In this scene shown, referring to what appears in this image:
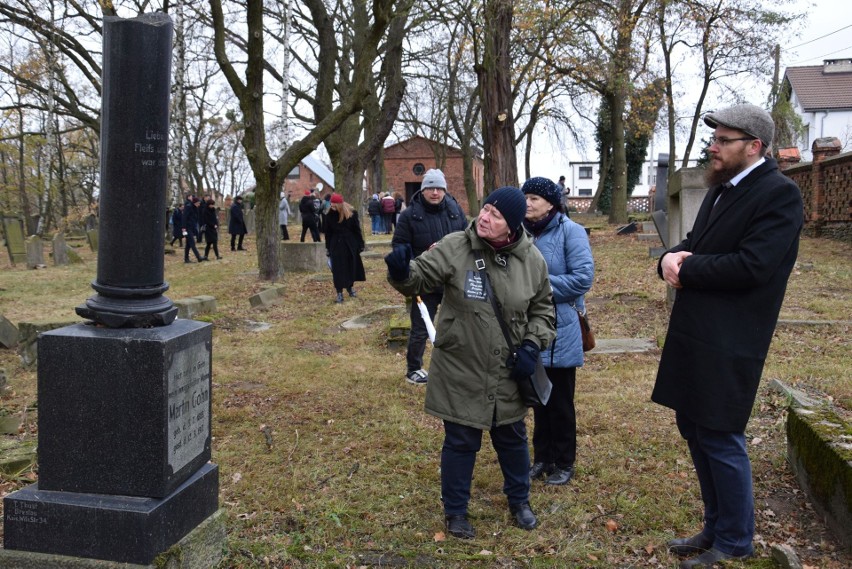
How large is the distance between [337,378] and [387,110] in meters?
12.2

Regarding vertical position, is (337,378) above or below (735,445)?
below

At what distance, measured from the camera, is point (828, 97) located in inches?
1847

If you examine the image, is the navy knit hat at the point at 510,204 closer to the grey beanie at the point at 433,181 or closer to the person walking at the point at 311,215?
the grey beanie at the point at 433,181

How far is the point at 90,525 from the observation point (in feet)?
9.80

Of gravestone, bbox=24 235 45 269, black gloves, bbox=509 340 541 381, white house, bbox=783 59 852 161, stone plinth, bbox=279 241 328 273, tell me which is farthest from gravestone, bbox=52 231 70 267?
white house, bbox=783 59 852 161

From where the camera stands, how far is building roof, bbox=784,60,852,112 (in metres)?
46.4

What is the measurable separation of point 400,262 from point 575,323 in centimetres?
142

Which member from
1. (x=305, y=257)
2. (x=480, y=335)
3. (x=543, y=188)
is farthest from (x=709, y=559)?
(x=305, y=257)

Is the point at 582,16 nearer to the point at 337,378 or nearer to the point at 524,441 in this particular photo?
the point at 337,378

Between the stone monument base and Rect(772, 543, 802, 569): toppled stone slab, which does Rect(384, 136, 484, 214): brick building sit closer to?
Rect(772, 543, 802, 569): toppled stone slab

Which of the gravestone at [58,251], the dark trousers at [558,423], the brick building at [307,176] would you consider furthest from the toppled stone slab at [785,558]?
the brick building at [307,176]

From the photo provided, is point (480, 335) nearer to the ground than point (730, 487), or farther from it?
farther from it

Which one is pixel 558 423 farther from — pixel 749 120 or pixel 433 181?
pixel 433 181

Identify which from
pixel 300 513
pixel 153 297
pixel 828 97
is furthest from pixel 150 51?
pixel 828 97
